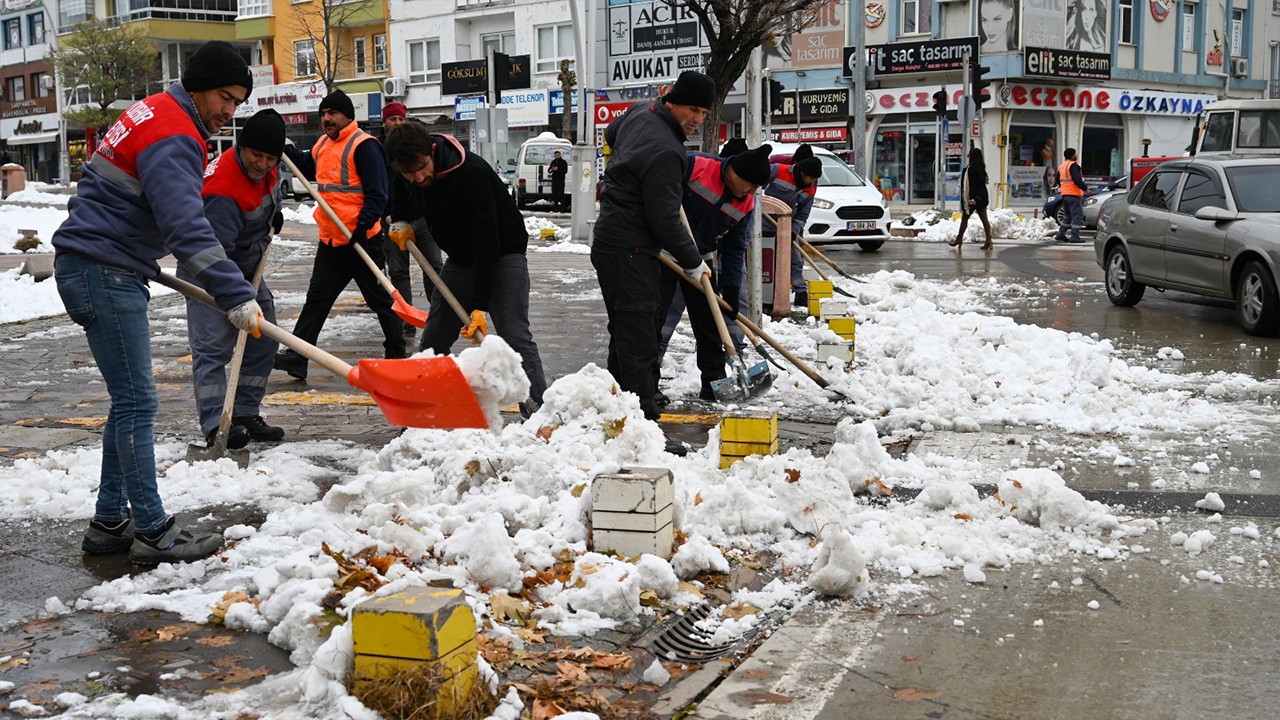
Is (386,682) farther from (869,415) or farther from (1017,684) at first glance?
(869,415)

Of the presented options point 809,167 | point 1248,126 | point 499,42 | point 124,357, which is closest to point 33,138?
point 499,42

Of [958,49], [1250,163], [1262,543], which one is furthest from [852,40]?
[1262,543]

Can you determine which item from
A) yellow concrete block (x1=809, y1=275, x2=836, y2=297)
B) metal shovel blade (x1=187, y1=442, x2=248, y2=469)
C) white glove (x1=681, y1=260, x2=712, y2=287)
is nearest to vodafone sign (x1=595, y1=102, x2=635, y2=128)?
yellow concrete block (x1=809, y1=275, x2=836, y2=297)

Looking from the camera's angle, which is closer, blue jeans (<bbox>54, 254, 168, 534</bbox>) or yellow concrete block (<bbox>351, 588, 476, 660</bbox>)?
yellow concrete block (<bbox>351, 588, 476, 660</bbox>)

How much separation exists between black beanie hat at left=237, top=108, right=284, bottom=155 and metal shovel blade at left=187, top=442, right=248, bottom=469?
1.47m

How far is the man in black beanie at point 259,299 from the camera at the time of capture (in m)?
6.58

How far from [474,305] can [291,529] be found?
2320 mm

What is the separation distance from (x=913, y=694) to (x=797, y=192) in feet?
Result: 31.7

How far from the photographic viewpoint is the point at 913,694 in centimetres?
373

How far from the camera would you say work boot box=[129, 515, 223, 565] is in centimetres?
479

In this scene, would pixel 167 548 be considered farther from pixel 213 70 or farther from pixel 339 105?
pixel 339 105

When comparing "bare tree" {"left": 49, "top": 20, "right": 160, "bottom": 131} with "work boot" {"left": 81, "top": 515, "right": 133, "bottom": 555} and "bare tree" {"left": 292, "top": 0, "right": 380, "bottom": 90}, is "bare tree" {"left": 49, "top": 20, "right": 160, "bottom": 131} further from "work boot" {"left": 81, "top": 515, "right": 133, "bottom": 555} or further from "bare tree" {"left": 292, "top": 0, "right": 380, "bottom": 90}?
"work boot" {"left": 81, "top": 515, "right": 133, "bottom": 555}

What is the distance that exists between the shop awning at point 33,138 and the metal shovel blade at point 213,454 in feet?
227

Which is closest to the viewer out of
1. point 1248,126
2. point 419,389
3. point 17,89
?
point 419,389
